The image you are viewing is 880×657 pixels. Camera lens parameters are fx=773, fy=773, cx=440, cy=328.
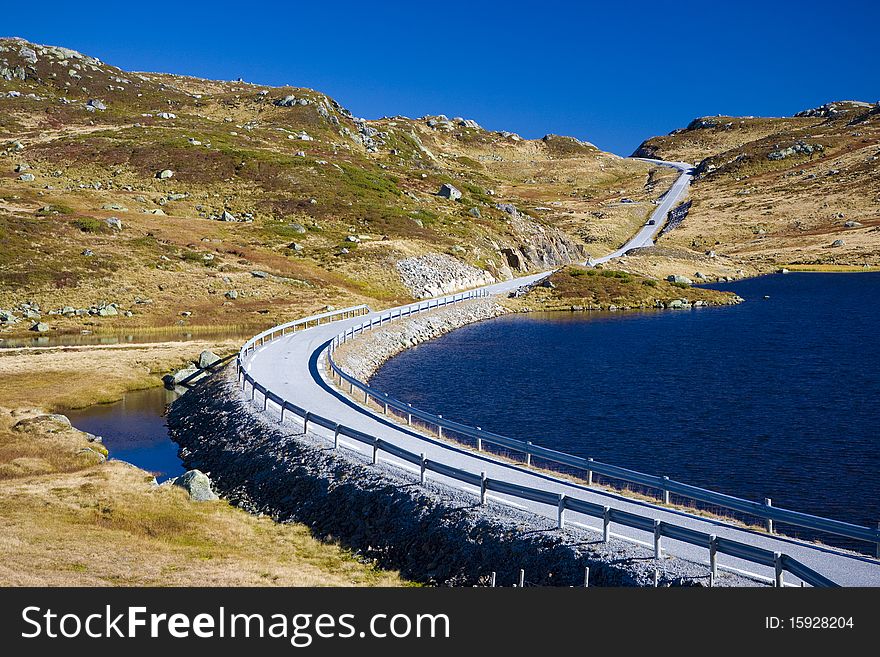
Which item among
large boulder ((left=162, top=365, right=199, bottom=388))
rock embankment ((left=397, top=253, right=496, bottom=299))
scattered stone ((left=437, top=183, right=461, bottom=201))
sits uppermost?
scattered stone ((left=437, top=183, right=461, bottom=201))

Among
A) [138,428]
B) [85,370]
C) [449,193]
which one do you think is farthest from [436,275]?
[138,428]

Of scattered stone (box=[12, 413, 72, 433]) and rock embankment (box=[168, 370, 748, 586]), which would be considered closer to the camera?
rock embankment (box=[168, 370, 748, 586])

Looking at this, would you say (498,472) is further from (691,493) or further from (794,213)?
(794,213)

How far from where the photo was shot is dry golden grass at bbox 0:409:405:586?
1908cm

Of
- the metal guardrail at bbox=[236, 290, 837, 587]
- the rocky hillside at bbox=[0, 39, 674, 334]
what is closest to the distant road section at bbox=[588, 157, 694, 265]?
the rocky hillside at bbox=[0, 39, 674, 334]

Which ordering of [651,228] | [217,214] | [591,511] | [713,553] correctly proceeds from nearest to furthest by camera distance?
1. [713,553]
2. [591,511]
3. [217,214]
4. [651,228]

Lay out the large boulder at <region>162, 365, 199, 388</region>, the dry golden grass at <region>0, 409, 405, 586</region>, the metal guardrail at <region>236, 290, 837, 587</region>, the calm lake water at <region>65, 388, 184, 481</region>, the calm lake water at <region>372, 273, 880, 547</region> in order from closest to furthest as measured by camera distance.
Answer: the metal guardrail at <region>236, 290, 837, 587</region>, the dry golden grass at <region>0, 409, 405, 586</region>, the calm lake water at <region>372, 273, 880, 547</region>, the calm lake water at <region>65, 388, 184, 481</region>, the large boulder at <region>162, 365, 199, 388</region>

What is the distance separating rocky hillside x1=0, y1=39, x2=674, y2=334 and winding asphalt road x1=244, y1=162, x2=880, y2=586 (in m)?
26.5

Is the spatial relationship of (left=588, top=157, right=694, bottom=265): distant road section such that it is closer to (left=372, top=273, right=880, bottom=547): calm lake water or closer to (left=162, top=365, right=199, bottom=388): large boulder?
(left=372, top=273, right=880, bottom=547): calm lake water

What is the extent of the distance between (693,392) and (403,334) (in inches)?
1027

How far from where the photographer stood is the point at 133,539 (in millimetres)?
22406

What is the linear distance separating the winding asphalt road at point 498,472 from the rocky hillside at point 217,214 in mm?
26491

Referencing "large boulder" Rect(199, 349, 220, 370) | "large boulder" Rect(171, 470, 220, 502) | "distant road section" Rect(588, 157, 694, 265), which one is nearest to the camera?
"large boulder" Rect(171, 470, 220, 502)

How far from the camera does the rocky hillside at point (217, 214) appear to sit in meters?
75.2
